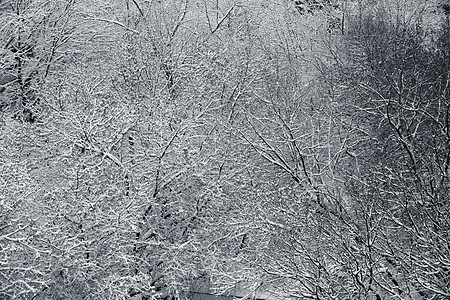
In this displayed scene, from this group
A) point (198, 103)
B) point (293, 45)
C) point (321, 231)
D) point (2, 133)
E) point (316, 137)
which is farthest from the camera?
point (293, 45)

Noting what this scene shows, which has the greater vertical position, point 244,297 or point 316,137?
point 316,137

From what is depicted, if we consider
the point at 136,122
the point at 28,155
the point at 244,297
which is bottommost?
the point at 244,297

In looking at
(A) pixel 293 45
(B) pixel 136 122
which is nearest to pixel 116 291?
(B) pixel 136 122

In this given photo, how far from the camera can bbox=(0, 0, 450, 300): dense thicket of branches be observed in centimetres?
1139

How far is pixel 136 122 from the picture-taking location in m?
16.0

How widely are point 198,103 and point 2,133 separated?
5035mm

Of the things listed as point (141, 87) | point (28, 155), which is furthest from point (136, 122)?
point (28, 155)

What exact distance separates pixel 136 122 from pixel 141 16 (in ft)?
24.5

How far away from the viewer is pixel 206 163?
16.2 m

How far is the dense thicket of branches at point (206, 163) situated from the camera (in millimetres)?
11391

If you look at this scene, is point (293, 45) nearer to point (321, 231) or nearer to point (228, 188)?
point (228, 188)

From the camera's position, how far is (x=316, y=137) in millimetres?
19438

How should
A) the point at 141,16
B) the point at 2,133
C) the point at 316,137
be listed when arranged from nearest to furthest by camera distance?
the point at 2,133 → the point at 316,137 → the point at 141,16

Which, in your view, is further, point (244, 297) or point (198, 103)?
point (198, 103)
